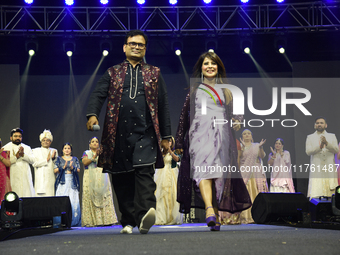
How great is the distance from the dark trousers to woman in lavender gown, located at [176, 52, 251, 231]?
669 mm

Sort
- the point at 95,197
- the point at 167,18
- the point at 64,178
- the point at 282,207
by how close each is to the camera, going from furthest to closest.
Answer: the point at 167,18
the point at 64,178
the point at 95,197
the point at 282,207

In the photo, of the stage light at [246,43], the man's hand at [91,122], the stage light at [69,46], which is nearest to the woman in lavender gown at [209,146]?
the man's hand at [91,122]

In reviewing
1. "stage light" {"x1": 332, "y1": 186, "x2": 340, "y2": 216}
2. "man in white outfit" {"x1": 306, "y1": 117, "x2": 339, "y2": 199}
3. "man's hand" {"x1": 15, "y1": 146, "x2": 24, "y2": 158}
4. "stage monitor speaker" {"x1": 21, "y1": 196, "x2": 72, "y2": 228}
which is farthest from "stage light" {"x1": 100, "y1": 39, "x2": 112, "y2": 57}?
"stage light" {"x1": 332, "y1": 186, "x2": 340, "y2": 216}

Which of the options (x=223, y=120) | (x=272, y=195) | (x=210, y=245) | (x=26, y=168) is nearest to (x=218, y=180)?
(x=223, y=120)

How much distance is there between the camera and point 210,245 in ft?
6.97

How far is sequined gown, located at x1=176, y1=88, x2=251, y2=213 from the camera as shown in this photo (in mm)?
3883

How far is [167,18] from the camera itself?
8141mm

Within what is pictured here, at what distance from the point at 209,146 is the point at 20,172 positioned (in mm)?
4157

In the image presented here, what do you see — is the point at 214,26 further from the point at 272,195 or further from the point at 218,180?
the point at 218,180

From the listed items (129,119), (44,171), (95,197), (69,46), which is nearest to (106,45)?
(69,46)

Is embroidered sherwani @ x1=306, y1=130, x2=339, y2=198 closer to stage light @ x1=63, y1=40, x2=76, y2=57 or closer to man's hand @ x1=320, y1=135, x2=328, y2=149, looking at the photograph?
man's hand @ x1=320, y1=135, x2=328, y2=149

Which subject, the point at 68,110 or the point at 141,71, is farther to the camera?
the point at 68,110

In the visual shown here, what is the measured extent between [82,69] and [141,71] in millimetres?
6345

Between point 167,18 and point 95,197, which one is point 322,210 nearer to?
point 95,197
